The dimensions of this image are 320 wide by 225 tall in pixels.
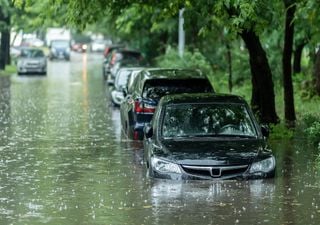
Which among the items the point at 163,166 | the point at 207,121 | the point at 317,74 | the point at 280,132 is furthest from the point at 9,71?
the point at 163,166

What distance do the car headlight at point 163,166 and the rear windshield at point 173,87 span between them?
628cm

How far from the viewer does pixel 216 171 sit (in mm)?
11523

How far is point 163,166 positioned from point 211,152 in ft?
2.39

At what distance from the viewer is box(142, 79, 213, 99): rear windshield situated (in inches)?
712

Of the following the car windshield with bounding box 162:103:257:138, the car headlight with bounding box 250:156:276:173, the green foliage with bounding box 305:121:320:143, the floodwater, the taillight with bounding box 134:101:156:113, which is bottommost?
the floodwater

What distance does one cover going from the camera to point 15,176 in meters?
13.3

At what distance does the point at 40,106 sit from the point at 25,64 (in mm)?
22757

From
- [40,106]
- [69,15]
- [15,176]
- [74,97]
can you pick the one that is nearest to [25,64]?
[74,97]

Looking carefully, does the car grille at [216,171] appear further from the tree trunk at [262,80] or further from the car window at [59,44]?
the car window at [59,44]

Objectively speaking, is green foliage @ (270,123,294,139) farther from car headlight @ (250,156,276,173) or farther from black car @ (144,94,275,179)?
car headlight @ (250,156,276,173)

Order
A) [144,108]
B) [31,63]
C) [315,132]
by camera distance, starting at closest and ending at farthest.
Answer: [315,132] < [144,108] < [31,63]

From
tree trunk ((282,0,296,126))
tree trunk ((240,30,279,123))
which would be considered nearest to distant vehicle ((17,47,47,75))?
tree trunk ((282,0,296,126))

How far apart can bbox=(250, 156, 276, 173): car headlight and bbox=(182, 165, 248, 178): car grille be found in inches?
4.9

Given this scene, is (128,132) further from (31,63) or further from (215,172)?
(31,63)
